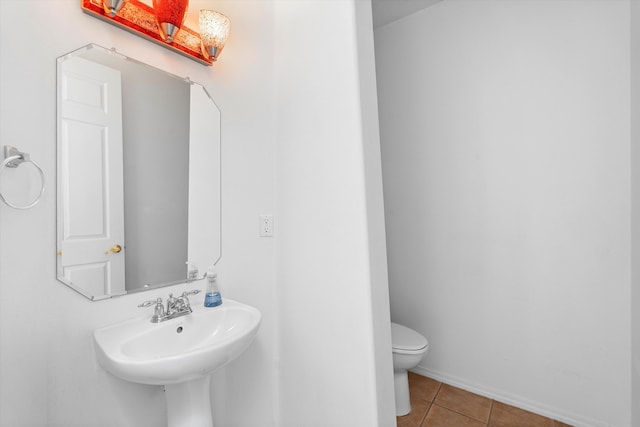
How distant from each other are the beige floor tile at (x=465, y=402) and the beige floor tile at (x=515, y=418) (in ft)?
0.13

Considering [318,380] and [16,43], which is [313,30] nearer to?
[16,43]

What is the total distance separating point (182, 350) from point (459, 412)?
166 centimetres

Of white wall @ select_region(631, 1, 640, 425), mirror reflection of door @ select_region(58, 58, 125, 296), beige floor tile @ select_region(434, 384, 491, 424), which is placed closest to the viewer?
mirror reflection of door @ select_region(58, 58, 125, 296)

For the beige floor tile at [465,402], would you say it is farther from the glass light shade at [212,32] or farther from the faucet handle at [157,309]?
the glass light shade at [212,32]

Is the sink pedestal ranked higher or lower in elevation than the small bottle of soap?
lower

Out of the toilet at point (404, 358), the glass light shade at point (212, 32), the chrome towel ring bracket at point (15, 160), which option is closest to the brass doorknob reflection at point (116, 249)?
the chrome towel ring bracket at point (15, 160)

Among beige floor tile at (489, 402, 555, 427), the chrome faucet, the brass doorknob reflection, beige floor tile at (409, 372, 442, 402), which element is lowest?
beige floor tile at (489, 402, 555, 427)

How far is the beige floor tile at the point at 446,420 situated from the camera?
1.69 meters

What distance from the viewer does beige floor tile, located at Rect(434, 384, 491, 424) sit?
177 centimetres

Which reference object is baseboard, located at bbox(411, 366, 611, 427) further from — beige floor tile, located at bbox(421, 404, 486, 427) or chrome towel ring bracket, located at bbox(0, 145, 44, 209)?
chrome towel ring bracket, located at bbox(0, 145, 44, 209)

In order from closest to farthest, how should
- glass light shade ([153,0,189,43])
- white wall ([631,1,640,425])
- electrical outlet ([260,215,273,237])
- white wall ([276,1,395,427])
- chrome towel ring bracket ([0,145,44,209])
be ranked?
chrome towel ring bracket ([0,145,44,209]), glass light shade ([153,0,189,43]), white wall ([276,1,395,427]), white wall ([631,1,640,425]), electrical outlet ([260,215,273,237])

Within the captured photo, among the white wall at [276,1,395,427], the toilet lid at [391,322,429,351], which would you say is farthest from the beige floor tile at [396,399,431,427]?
the white wall at [276,1,395,427]

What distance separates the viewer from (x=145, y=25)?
1086mm

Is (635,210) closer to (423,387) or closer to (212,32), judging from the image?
(423,387)
